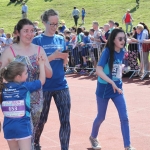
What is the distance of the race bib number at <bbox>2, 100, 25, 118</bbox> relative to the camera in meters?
4.75

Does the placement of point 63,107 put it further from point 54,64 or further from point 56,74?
point 54,64

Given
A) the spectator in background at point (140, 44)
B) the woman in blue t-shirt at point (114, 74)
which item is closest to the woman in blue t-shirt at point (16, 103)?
the woman in blue t-shirt at point (114, 74)

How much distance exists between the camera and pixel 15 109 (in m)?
4.74

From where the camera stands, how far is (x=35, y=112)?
5.21m

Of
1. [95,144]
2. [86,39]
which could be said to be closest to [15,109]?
[95,144]

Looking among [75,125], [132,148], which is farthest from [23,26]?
[75,125]

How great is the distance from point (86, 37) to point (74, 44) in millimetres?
588

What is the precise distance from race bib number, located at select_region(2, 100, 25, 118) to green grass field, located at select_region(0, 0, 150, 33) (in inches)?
1322

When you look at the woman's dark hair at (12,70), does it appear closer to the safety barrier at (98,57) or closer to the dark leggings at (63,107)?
the dark leggings at (63,107)

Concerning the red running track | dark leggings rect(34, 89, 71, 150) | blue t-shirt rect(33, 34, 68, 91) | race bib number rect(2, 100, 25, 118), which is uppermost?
blue t-shirt rect(33, 34, 68, 91)

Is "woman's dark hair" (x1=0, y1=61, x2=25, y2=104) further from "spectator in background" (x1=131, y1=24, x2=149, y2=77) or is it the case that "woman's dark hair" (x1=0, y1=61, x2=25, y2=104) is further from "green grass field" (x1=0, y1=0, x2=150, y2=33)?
"green grass field" (x1=0, y1=0, x2=150, y2=33)

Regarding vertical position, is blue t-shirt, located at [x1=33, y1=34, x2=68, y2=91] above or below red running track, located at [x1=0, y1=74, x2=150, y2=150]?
above

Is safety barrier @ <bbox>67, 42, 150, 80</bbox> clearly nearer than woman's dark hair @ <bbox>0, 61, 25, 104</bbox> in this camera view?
No

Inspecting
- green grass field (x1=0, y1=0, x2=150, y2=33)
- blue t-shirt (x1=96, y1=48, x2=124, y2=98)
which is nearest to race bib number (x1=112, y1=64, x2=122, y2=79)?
blue t-shirt (x1=96, y1=48, x2=124, y2=98)
